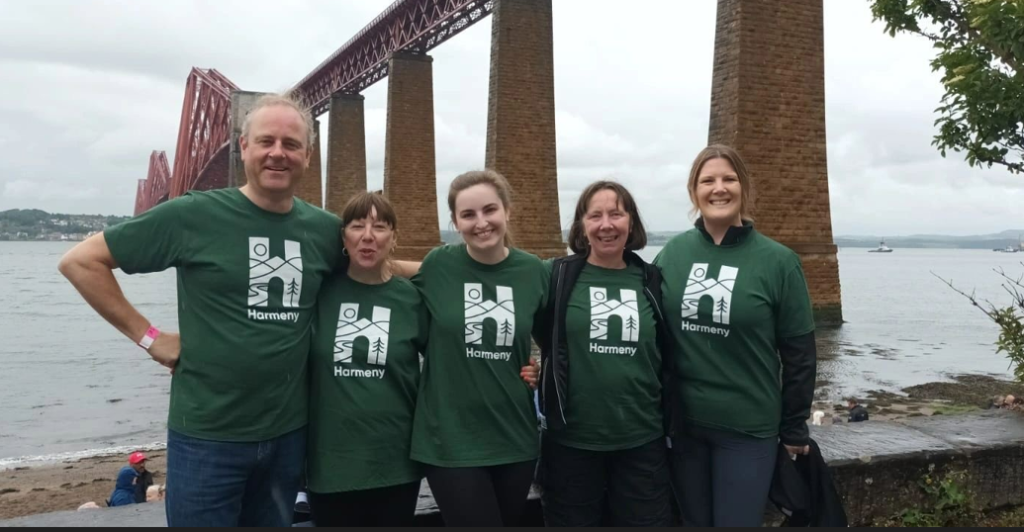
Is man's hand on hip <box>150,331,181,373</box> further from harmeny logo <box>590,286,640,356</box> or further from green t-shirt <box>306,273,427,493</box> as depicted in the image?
harmeny logo <box>590,286,640,356</box>

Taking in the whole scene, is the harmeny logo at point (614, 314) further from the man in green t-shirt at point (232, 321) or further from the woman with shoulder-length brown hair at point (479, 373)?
the man in green t-shirt at point (232, 321)

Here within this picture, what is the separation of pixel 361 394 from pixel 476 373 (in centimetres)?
31

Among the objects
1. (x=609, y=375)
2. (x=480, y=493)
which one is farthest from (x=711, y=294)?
(x=480, y=493)

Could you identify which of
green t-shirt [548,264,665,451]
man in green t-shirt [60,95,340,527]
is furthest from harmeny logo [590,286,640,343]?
man in green t-shirt [60,95,340,527]

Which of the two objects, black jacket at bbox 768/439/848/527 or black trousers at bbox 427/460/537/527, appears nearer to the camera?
black trousers at bbox 427/460/537/527

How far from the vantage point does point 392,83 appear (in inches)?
956

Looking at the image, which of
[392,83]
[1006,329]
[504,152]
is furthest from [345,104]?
[1006,329]

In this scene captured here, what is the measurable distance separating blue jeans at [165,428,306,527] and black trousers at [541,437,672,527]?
2.39 feet

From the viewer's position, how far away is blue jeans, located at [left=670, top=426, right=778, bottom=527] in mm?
2043

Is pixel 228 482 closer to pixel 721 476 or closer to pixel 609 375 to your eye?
pixel 609 375

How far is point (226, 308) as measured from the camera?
185cm

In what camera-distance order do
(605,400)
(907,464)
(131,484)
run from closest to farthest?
(605,400) < (907,464) < (131,484)

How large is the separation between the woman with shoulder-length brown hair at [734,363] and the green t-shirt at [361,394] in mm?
768

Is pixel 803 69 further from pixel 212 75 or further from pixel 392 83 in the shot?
pixel 212 75
